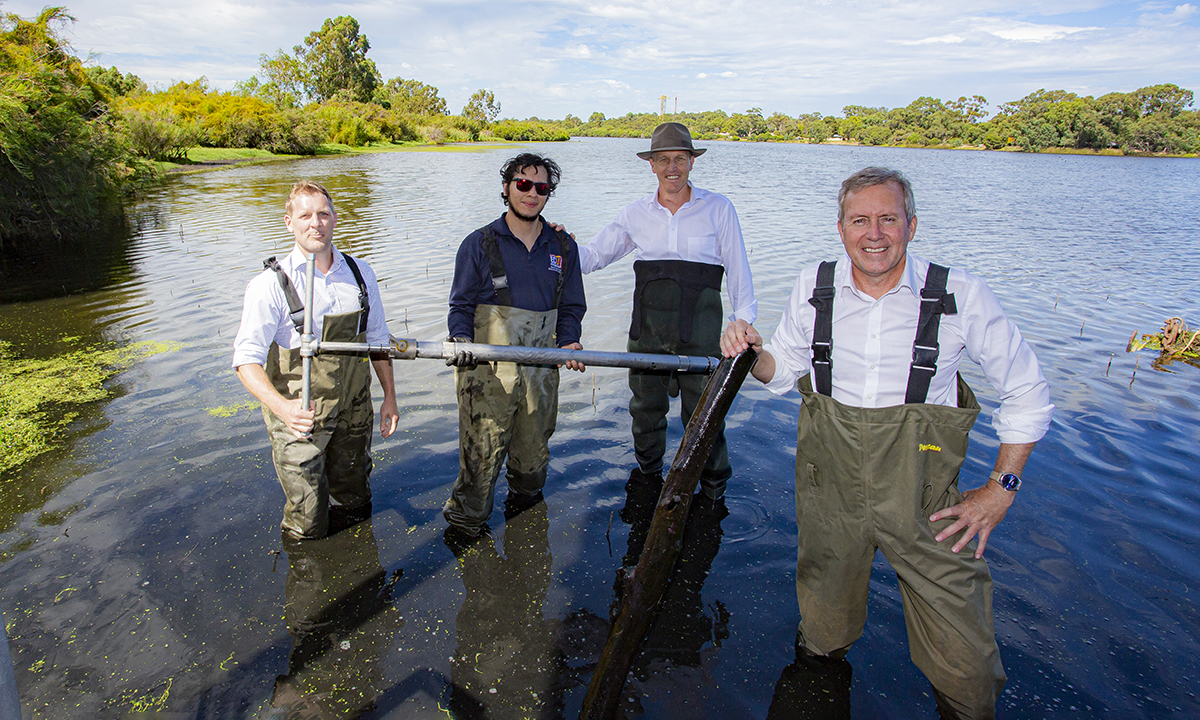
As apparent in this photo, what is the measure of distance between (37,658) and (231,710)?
A: 1316mm

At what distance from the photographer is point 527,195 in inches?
157

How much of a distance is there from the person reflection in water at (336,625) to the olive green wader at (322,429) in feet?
0.88

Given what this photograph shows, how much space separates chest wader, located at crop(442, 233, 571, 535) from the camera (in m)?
4.17

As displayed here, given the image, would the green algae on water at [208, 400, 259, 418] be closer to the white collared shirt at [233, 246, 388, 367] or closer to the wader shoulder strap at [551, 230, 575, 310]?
the white collared shirt at [233, 246, 388, 367]

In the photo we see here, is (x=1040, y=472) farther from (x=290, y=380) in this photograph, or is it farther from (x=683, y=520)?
→ (x=290, y=380)

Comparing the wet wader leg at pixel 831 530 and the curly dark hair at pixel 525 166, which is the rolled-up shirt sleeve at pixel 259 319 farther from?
the wet wader leg at pixel 831 530

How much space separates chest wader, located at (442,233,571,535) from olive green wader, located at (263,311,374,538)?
2.34 feet

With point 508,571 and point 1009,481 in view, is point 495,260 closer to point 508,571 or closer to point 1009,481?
point 508,571

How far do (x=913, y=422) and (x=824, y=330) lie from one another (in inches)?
22.2

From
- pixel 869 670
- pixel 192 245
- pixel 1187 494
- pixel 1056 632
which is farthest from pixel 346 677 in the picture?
pixel 192 245

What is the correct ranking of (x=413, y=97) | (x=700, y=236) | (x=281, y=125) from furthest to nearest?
(x=413, y=97) → (x=281, y=125) → (x=700, y=236)

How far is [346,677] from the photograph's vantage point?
3393 mm

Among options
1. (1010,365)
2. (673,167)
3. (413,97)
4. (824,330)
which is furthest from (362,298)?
(413,97)

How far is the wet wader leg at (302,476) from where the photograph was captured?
153 inches
